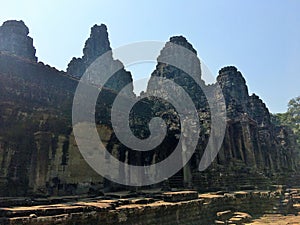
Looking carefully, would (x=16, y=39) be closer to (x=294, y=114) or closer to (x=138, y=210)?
(x=138, y=210)

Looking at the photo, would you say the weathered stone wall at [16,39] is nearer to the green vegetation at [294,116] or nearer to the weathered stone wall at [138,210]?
the weathered stone wall at [138,210]

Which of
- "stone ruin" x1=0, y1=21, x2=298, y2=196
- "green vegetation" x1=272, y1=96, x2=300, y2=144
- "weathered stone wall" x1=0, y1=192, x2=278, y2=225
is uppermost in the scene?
"green vegetation" x1=272, y1=96, x2=300, y2=144

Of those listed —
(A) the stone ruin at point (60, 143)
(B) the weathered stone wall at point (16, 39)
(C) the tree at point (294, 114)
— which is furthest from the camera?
(C) the tree at point (294, 114)

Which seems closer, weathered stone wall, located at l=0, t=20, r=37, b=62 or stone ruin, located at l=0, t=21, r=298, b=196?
stone ruin, located at l=0, t=21, r=298, b=196

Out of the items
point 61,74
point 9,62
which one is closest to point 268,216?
point 61,74

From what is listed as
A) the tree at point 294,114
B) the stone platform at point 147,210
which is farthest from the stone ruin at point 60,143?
the tree at point 294,114

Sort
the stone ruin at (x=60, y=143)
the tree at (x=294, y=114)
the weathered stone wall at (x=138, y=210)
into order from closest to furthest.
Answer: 1. the weathered stone wall at (x=138, y=210)
2. the stone ruin at (x=60, y=143)
3. the tree at (x=294, y=114)

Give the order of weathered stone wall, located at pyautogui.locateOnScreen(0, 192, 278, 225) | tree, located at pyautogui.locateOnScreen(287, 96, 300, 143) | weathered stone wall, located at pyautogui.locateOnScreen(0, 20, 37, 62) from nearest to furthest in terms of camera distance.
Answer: weathered stone wall, located at pyautogui.locateOnScreen(0, 192, 278, 225)
weathered stone wall, located at pyautogui.locateOnScreen(0, 20, 37, 62)
tree, located at pyautogui.locateOnScreen(287, 96, 300, 143)

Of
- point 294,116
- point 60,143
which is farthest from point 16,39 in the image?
point 294,116

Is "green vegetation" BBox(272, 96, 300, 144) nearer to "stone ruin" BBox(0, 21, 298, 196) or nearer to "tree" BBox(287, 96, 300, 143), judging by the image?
"tree" BBox(287, 96, 300, 143)

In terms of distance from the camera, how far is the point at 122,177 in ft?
49.3

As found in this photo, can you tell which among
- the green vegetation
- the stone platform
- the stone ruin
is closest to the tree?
the green vegetation

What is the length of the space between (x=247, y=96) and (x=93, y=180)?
28.0 metres

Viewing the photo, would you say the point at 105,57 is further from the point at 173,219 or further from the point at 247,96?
the point at 173,219
